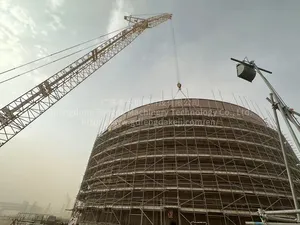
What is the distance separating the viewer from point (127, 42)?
25812mm

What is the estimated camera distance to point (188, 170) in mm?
13516

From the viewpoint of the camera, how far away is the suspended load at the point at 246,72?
495cm

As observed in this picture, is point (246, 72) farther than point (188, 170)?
No

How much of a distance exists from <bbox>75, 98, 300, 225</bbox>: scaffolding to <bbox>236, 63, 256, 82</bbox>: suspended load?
9.72 metres

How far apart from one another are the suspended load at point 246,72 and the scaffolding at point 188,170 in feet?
31.9

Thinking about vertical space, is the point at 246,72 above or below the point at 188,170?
below

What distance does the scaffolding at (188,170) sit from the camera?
12.5 metres

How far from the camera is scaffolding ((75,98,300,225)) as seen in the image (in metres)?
12.5

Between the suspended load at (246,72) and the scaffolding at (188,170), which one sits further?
the scaffolding at (188,170)

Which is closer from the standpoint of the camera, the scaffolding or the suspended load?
the suspended load

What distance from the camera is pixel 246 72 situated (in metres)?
4.97

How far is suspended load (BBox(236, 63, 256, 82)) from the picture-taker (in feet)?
16.2

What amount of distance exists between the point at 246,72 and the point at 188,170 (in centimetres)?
1022

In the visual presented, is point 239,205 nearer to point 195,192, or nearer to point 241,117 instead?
point 195,192
